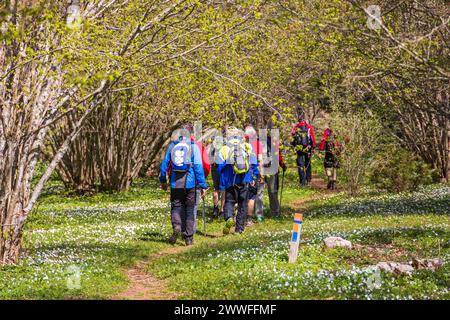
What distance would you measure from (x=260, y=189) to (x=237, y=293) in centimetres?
1048

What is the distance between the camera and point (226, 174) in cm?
1891

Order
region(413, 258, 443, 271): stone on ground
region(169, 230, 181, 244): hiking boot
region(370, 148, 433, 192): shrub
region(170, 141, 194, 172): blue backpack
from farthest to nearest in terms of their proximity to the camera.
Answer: region(370, 148, 433, 192): shrub, region(169, 230, 181, 244): hiking boot, region(170, 141, 194, 172): blue backpack, region(413, 258, 443, 271): stone on ground

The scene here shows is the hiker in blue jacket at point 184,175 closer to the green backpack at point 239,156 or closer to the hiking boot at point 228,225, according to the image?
the hiking boot at point 228,225

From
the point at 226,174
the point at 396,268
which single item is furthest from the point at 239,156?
the point at 396,268

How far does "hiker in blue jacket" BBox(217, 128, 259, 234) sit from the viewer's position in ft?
61.5

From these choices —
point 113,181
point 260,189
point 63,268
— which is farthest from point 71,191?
point 63,268

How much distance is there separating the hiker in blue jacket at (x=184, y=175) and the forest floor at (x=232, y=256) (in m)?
0.65

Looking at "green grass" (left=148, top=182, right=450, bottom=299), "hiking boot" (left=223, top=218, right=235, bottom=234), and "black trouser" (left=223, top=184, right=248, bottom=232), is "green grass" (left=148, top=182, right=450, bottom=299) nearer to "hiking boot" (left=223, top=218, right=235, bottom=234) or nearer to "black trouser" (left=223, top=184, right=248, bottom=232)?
"black trouser" (left=223, top=184, right=248, bottom=232)

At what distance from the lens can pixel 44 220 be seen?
2148 centimetres

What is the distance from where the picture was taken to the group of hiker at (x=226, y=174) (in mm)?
16750

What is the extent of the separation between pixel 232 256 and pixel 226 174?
5.07 meters

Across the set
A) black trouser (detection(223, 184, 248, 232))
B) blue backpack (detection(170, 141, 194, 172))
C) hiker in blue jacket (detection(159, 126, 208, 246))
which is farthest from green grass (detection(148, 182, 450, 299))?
blue backpack (detection(170, 141, 194, 172))

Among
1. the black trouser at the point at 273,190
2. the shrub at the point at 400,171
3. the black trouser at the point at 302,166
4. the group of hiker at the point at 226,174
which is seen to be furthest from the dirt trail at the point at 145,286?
the black trouser at the point at 302,166
